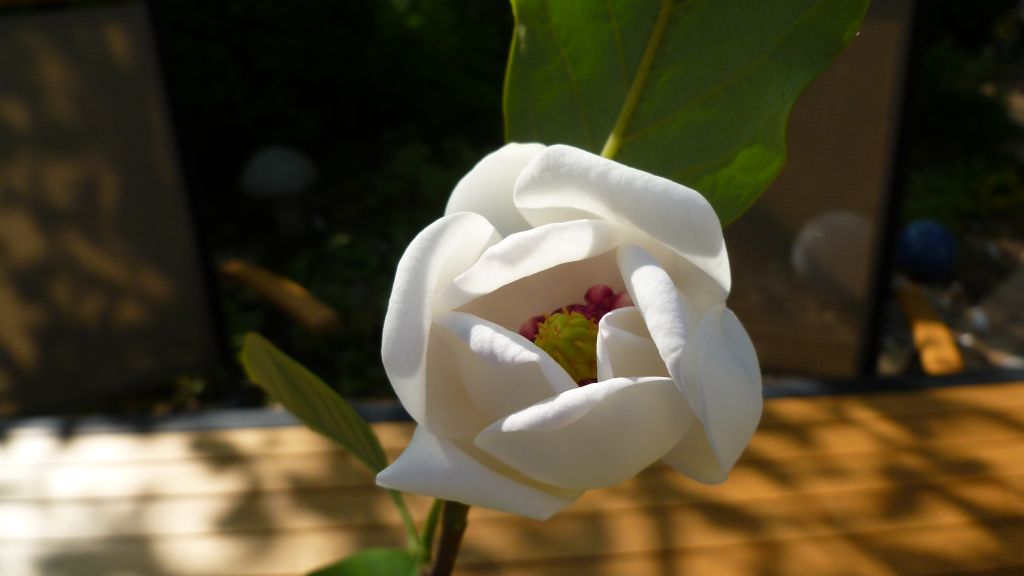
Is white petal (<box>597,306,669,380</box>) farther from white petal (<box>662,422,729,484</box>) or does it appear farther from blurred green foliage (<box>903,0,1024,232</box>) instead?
blurred green foliage (<box>903,0,1024,232</box>)

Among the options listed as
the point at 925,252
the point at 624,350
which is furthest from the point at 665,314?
the point at 925,252

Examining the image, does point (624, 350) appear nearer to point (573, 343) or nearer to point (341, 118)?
point (573, 343)

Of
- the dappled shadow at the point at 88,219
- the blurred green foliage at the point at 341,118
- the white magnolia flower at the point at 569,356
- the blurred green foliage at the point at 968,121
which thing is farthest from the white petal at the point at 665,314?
the blurred green foliage at the point at 968,121

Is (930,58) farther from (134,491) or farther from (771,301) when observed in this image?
(134,491)

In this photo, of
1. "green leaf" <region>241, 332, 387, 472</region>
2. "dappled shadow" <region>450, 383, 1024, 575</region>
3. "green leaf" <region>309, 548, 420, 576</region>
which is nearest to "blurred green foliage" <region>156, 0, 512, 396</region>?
"dappled shadow" <region>450, 383, 1024, 575</region>

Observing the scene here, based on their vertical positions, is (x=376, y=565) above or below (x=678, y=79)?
below

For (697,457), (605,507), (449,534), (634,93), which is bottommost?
(605,507)

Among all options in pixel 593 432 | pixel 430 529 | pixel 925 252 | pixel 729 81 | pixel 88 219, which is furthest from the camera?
pixel 925 252
